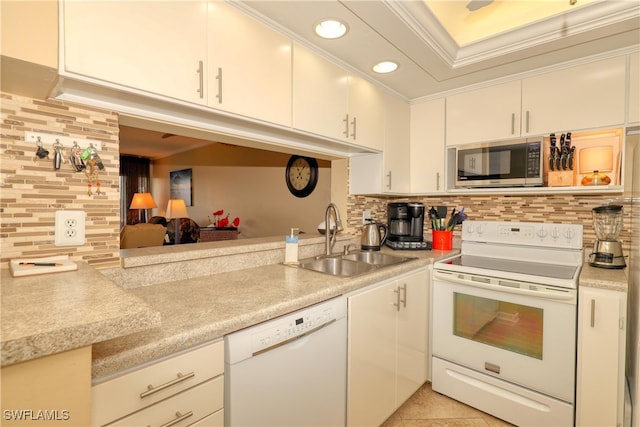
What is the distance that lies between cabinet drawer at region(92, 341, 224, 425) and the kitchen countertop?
0.08 ft

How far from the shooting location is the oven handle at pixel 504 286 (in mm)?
1512

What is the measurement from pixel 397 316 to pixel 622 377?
1.00 m

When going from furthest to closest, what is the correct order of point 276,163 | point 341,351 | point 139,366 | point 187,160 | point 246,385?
point 187,160
point 276,163
point 341,351
point 246,385
point 139,366

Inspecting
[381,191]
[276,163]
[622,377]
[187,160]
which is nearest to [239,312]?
[381,191]

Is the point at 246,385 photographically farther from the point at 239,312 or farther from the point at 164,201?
the point at 164,201

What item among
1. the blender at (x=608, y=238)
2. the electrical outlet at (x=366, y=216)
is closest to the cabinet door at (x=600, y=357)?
the blender at (x=608, y=238)

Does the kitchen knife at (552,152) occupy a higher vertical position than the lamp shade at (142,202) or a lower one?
higher

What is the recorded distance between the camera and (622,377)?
54.6 inches

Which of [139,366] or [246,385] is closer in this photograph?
[139,366]

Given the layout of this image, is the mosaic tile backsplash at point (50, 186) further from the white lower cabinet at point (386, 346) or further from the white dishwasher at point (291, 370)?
the white lower cabinet at point (386, 346)

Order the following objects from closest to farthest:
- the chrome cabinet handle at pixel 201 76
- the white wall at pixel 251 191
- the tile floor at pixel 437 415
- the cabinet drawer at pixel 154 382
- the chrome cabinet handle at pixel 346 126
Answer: the cabinet drawer at pixel 154 382 → the chrome cabinet handle at pixel 201 76 → the tile floor at pixel 437 415 → the chrome cabinet handle at pixel 346 126 → the white wall at pixel 251 191

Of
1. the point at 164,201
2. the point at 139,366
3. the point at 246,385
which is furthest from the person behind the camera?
the point at 164,201

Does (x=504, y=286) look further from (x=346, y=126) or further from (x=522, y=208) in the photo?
(x=346, y=126)

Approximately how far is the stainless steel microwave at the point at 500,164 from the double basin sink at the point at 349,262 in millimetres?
798
